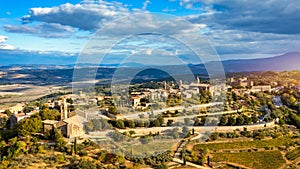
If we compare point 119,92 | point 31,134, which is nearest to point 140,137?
point 31,134

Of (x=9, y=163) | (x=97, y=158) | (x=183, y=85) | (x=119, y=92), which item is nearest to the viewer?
(x=9, y=163)

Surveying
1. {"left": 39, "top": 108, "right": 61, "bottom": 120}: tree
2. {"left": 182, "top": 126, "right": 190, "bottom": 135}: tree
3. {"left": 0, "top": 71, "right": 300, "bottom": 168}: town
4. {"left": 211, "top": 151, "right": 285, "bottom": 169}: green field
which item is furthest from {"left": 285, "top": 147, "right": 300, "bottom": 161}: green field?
{"left": 39, "top": 108, "right": 61, "bottom": 120}: tree

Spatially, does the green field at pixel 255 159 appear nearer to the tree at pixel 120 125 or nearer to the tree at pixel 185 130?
the tree at pixel 185 130

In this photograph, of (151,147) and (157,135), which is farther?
(157,135)

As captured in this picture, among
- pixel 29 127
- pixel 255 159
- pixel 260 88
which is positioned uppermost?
pixel 260 88

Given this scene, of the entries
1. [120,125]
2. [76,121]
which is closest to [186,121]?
[120,125]

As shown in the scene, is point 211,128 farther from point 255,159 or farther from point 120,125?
point 120,125

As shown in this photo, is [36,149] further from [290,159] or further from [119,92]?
[119,92]

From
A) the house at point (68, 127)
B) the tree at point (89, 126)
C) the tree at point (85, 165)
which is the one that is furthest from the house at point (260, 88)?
the tree at point (85, 165)
